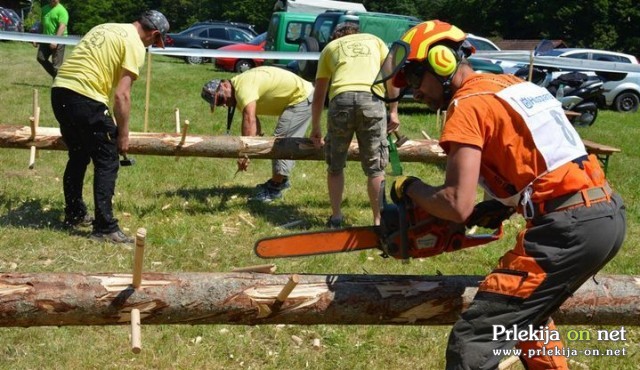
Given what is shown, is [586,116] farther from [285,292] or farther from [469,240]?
[285,292]

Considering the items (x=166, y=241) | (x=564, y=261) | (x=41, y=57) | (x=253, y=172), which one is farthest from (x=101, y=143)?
(x=41, y=57)

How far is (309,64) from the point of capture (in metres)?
14.0

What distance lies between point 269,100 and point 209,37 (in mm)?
19116

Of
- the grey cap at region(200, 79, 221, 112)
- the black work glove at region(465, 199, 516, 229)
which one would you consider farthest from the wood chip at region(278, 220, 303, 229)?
the black work glove at region(465, 199, 516, 229)

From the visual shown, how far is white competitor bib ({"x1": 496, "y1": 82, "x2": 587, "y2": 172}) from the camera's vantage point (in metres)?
2.58

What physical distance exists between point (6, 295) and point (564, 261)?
2137 mm

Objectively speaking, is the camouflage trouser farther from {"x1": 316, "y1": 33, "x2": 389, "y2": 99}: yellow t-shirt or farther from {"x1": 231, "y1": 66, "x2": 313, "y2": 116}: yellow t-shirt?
{"x1": 231, "y1": 66, "x2": 313, "y2": 116}: yellow t-shirt

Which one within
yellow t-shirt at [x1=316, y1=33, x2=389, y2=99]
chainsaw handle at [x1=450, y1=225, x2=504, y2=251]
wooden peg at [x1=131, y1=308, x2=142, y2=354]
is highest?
yellow t-shirt at [x1=316, y1=33, x2=389, y2=99]

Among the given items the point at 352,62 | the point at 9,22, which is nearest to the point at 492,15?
the point at 9,22

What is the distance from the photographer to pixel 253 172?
8555 mm

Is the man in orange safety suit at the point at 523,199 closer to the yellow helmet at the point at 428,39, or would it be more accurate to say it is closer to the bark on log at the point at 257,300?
the yellow helmet at the point at 428,39

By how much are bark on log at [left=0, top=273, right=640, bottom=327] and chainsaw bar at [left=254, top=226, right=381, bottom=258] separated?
0.38 feet

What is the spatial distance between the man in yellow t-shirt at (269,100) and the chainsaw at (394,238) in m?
3.43

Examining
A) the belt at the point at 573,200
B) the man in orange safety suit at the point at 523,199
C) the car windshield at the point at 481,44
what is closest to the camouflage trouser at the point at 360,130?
the man in orange safety suit at the point at 523,199
